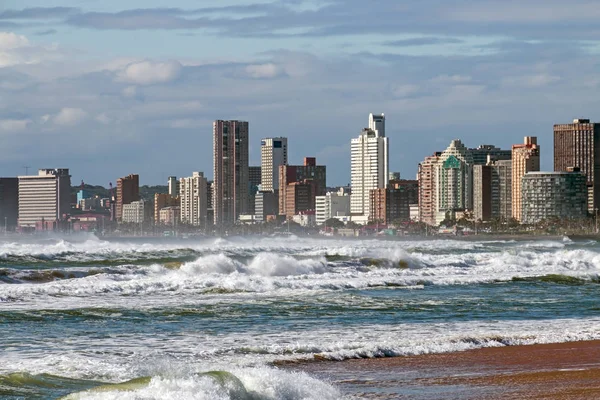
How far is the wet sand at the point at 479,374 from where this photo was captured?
1489 cm

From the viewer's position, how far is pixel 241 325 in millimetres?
23375

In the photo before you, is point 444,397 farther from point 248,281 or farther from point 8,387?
point 248,281

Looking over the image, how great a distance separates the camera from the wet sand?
48.9ft

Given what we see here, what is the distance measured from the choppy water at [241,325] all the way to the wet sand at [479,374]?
55 cm

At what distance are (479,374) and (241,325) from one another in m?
7.84

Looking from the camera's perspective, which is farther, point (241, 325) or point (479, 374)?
point (241, 325)

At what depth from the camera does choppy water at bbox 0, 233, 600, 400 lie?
48.6 ft

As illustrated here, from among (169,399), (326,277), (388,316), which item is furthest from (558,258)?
(169,399)

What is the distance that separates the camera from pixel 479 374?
54.5 feet

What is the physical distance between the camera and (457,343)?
20.0 m

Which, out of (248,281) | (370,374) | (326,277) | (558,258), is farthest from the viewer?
(558,258)

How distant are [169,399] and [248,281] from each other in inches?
925

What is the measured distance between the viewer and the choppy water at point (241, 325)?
48.6 ft

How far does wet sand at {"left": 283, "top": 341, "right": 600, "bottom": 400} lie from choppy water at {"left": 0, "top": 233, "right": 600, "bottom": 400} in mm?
551
